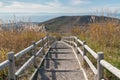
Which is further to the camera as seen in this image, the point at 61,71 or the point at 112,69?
the point at 61,71

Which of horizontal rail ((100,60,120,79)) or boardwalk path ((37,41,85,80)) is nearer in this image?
horizontal rail ((100,60,120,79))

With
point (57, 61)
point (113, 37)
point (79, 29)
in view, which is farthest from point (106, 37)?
point (79, 29)

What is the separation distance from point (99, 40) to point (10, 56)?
676 cm

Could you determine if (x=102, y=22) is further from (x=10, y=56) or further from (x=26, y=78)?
(x=10, y=56)

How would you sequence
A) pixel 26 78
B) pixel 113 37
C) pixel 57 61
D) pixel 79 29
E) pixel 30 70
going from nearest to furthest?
1. pixel 26 78
2. pixel 30 70
3. pixel 57 61
4. pixel 113 37
5. pixel 79 29

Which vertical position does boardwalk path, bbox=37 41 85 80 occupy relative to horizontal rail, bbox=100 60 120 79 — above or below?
below

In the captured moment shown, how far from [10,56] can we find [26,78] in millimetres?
2017

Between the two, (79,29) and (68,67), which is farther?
(79,29)

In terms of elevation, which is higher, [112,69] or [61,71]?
[112,69]

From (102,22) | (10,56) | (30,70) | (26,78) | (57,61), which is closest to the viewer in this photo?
(10,56)

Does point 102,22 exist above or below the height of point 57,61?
above

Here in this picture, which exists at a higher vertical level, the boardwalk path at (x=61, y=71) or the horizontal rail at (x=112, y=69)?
the horizontal rail at (x=112, y=69)

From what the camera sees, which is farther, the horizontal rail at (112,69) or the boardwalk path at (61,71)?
the boardwalk path at (61,71)

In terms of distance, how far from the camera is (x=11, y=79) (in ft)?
20.0
